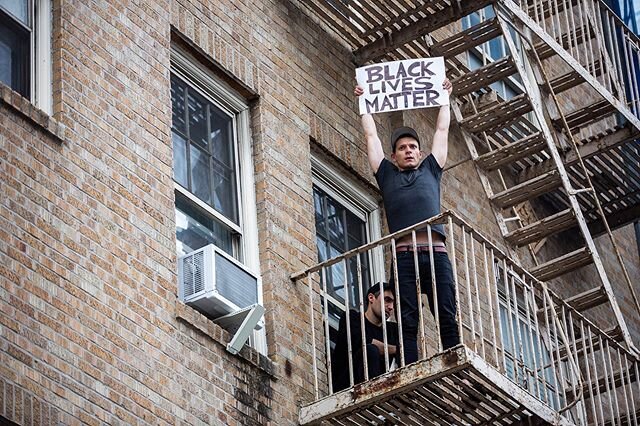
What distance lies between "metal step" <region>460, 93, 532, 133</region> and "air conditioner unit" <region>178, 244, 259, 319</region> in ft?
15.1

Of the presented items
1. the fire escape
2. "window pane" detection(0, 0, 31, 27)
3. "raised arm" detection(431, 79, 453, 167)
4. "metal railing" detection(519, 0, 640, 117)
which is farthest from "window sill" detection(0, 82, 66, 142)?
"metal railing" detection(519, 0, 640, 117)

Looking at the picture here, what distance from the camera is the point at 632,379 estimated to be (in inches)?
689

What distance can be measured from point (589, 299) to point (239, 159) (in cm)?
460

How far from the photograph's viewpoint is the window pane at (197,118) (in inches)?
512

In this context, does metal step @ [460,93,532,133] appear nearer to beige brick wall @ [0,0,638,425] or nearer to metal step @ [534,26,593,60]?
metal step @ [534,26,593,60]

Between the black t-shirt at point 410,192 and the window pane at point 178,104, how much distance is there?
1681 mm

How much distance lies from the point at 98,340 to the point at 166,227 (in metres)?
1.46

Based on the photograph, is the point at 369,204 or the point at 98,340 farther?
the point at 369,204

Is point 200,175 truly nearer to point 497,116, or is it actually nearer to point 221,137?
point 221,137

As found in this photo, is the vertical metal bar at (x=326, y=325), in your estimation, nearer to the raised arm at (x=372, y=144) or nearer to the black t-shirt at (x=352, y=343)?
the black t-shirt at (x=352, y=343)

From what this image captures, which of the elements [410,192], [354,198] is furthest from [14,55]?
[354,198]

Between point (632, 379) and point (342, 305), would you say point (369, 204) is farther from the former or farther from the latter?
point (632, 379)

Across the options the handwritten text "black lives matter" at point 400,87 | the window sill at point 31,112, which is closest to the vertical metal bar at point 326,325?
the handwritten text "black lives matter" at point 400,87

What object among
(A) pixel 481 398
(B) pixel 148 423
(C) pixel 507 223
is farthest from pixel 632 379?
(B) pixel 148 423
